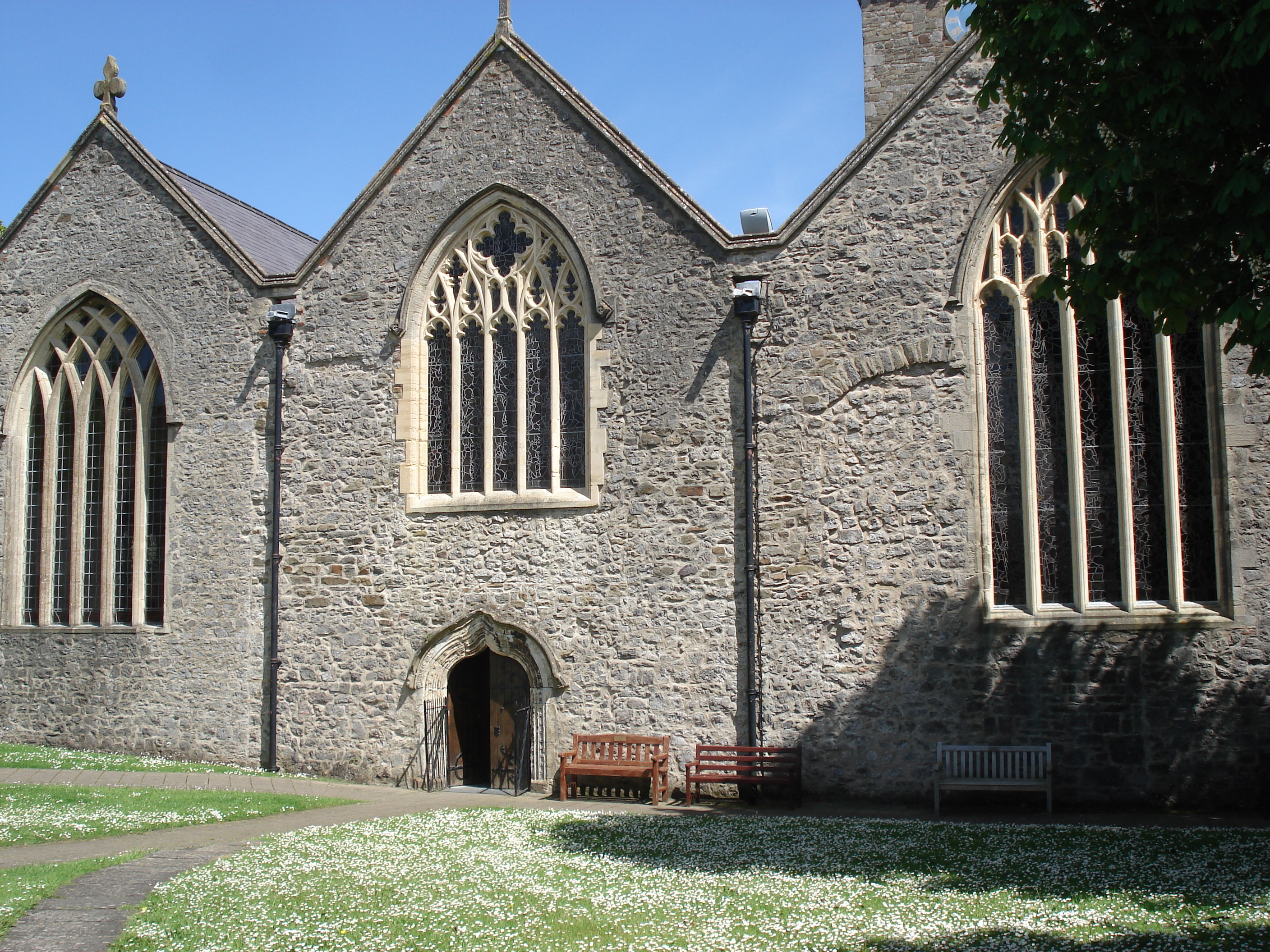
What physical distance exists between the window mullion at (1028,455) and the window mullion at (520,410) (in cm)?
586

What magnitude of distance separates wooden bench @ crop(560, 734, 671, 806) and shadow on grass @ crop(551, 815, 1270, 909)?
140cm

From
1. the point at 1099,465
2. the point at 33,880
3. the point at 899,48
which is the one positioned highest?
the point at 899,48

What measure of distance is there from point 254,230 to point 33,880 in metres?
12.5

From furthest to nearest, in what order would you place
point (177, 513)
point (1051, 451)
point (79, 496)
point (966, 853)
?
point (79, 496) → point (177, 513) → point (1051, 451) → point (966, 853)

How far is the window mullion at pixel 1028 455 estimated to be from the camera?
12.1 metres

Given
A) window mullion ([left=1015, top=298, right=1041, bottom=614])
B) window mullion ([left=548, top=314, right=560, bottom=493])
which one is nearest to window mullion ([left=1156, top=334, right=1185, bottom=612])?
window mullion ([left=1015, top=298, right=1041, bottom=614])

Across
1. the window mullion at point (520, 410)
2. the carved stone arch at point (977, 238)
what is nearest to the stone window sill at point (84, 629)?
the window mullion at point (520, 410)

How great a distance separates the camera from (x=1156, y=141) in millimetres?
6781

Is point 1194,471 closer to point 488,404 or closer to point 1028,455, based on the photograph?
point 1028,455

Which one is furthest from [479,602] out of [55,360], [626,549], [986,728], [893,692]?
[55,360]

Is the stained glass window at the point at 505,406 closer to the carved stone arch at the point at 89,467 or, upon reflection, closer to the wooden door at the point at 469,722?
the wooden door at the point at 469,722

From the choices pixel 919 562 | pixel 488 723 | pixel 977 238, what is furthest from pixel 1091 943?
pixel 488 723

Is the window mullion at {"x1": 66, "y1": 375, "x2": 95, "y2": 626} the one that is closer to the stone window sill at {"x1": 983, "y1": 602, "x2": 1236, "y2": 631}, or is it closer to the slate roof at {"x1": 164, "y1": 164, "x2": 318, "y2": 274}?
the slate roof at {"x1": 164, "y1": 164, "x2": 318, "y2": 274}

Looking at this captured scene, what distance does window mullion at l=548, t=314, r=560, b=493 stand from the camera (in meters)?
13.8
